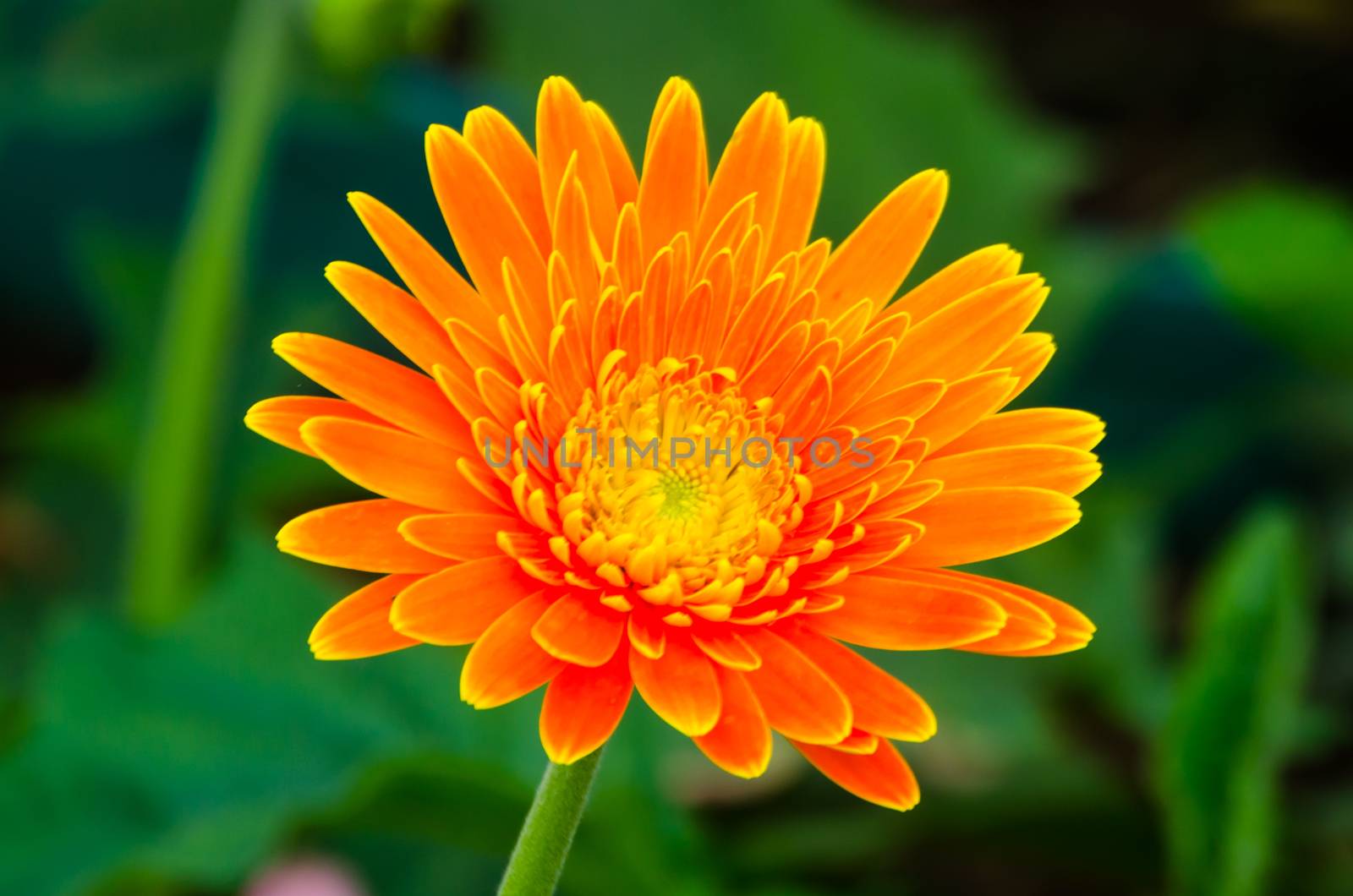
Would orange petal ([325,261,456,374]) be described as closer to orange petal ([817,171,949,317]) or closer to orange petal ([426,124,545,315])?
orange petal ([426,124,545,315])

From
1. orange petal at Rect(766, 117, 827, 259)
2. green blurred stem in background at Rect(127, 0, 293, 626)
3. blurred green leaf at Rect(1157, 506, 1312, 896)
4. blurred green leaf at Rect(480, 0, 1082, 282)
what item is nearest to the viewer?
orange petal at Rect(766, 117, 827, 259)

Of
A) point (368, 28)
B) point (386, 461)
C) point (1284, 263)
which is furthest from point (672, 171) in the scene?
point (1284, 263)

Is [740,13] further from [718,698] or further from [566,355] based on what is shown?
[718,698]

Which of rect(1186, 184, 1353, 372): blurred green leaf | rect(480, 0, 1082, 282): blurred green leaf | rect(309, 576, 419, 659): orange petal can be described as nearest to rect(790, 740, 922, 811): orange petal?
rect(309, 576, 419, 659): orange petal

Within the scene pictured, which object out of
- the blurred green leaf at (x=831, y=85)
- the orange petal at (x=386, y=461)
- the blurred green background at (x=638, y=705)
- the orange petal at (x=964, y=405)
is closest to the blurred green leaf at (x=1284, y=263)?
the blurred green background at (x=638, y=705)

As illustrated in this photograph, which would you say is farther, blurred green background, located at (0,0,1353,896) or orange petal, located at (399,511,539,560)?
blurred green background, located at (0,0,1353,896)

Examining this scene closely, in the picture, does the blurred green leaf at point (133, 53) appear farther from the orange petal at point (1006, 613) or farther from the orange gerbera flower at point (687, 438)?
the orange petal at point (1006, 613)

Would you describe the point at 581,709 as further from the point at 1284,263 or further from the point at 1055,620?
the point at 1284,263

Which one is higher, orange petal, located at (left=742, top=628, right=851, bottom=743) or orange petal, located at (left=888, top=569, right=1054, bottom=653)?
orange petal, located at (left=888, top=569, right=1054, bottom=653)
